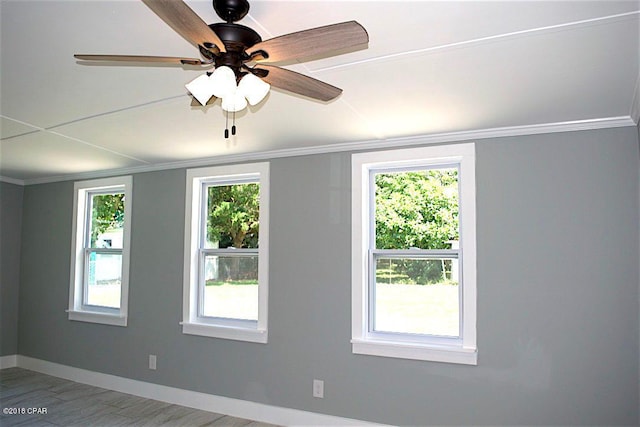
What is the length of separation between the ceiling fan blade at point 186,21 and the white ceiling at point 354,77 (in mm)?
281

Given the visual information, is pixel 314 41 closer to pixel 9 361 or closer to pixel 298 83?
pixel 298 83

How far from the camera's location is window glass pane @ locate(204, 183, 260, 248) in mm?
4352

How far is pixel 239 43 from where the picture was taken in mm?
1641

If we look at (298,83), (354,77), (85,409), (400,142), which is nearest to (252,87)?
(298,83)

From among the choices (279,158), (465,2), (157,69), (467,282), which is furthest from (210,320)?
(465,2)

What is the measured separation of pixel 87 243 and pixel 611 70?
5.33m

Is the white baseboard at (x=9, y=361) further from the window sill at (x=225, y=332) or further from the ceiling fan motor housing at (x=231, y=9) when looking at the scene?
the ceiling fan motor housing at (x=231, y=9)

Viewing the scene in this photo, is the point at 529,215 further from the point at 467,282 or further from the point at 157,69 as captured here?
the point at 157,69

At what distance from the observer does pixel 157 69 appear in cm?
237

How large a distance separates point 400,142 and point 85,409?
3.73 meters

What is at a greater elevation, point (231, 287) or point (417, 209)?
point (417, 209)

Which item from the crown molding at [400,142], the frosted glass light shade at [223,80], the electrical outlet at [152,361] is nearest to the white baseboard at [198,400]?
the electrical outlet at [152,361]

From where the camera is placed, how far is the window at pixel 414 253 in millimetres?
3395

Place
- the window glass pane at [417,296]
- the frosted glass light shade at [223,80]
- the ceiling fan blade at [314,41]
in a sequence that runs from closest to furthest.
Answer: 1. the ceiling fan blade at [314,41]
2. the frosted glass light shade at [223,80]
3. the window glass pane at [417,296]
